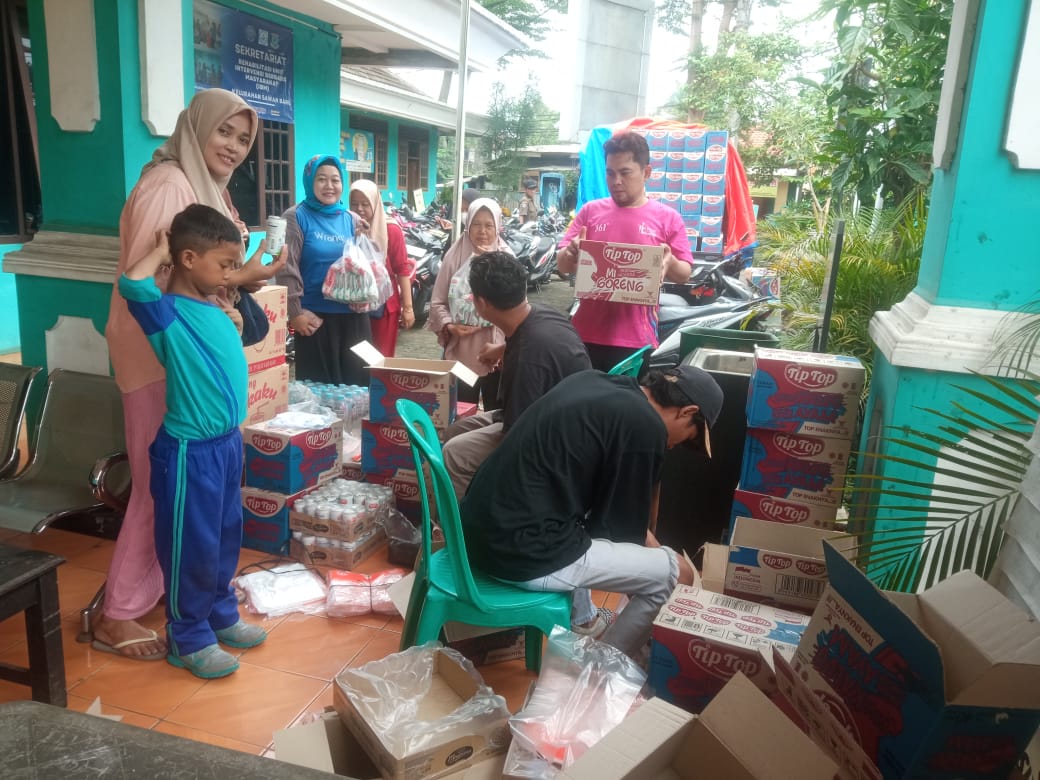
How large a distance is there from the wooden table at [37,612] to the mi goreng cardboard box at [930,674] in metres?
1.84

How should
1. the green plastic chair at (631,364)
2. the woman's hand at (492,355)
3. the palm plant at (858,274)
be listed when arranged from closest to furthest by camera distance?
the green plastic chair at (631,364), the woman's hand at (492,355), the palm plant at (858,274)

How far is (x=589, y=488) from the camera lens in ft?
7.29

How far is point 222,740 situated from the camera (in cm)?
220

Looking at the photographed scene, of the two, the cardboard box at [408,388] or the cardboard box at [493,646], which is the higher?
the cardboard box at [408,388]

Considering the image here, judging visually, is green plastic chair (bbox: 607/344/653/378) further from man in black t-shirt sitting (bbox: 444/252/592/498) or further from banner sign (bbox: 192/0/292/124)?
banner sign (bbox: 192/0/292/124)


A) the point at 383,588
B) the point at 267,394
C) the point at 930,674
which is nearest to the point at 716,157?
the point at 267,394

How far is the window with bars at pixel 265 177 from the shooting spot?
586cm

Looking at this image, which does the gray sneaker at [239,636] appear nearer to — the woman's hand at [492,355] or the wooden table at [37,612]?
the wooden table at [37,612]

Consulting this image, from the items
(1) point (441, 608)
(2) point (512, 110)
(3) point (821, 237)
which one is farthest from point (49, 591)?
Result: (2) point (512, 110)

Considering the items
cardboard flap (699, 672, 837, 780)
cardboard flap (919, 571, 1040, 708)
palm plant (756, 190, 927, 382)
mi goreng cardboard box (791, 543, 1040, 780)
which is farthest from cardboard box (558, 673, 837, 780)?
palm plant (756, 190, 927, 382)

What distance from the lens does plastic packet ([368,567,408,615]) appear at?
9.59ft

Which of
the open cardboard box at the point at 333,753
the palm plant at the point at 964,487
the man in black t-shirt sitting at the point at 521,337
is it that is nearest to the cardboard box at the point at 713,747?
the open cardboard box at the point at 333,753

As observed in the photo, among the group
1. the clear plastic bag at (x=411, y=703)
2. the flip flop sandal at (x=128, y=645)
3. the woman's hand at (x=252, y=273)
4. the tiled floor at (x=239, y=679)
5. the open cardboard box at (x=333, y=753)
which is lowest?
the tiled floor at (x=239, y=679)

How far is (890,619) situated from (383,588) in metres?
2.11
